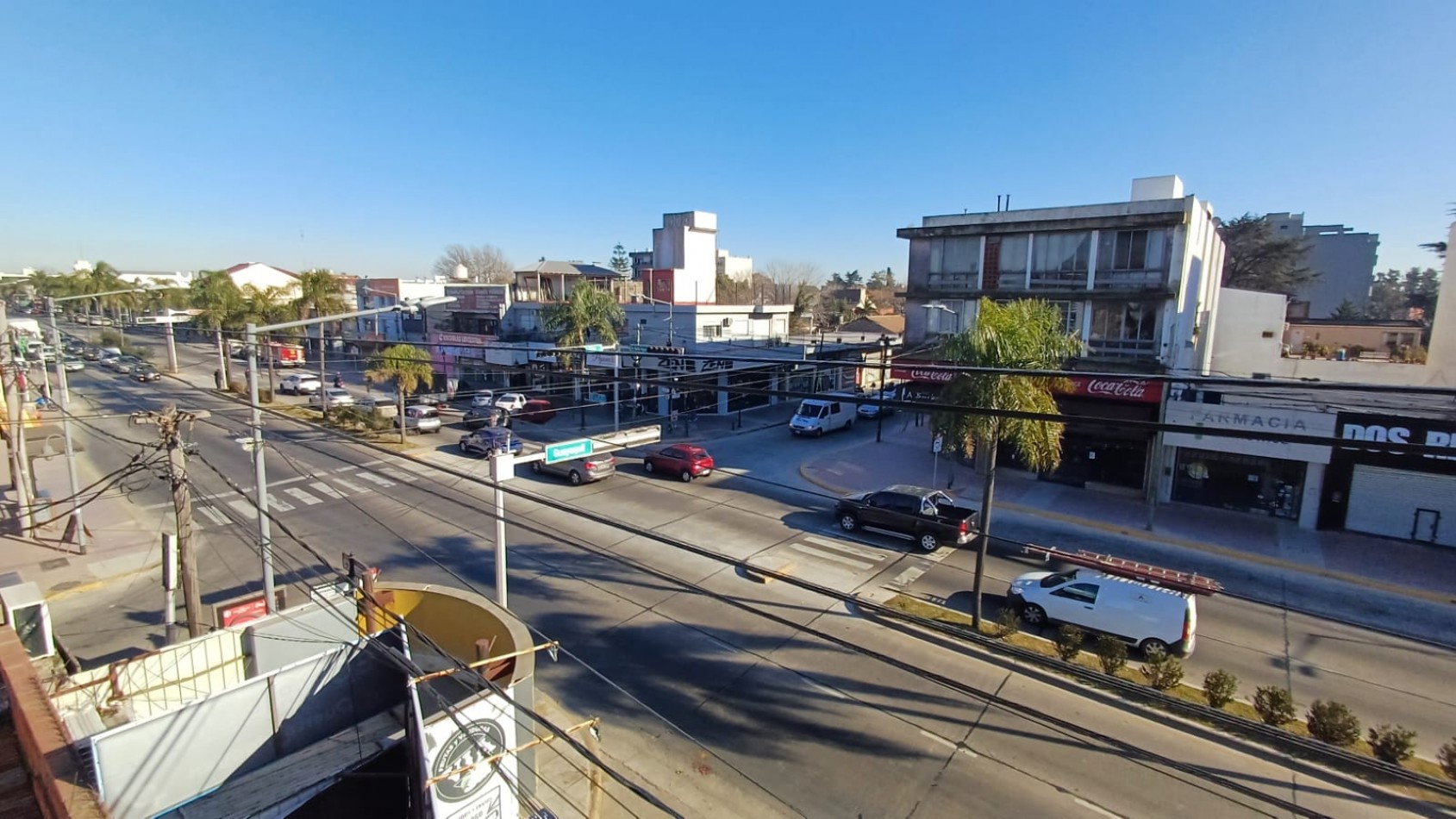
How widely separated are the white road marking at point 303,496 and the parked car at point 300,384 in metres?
21.1

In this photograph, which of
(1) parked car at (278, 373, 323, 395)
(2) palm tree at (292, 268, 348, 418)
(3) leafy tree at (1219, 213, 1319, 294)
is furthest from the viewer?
(3) leafy tree at (1219, 213, 1319, 294)

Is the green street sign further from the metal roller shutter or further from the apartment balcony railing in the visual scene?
the metal roller shutter

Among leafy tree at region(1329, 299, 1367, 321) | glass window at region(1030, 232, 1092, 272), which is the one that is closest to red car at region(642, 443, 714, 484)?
glass window at region(1030, 232, 1092, 272)

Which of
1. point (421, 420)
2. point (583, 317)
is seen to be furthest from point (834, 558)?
point (421, 420)

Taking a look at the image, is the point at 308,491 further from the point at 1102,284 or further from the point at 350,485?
the point at 1102,284

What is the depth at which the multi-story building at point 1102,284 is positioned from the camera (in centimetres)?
2250

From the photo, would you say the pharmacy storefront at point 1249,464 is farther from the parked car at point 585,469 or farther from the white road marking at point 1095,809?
the parked car at point 585,469

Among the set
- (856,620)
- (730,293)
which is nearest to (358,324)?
(730,293)

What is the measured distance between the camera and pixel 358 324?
60.7 meters

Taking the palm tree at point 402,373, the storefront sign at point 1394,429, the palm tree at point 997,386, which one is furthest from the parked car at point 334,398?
the storefront sign at point 1394,429

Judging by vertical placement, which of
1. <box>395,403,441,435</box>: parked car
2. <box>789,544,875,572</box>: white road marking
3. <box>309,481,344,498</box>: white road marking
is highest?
<box>395,403,441,435</box>: parked car

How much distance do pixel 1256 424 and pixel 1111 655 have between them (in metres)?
13.2

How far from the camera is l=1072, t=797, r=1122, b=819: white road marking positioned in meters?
8.77

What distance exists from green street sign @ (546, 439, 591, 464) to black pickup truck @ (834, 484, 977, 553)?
7354 millimetres
